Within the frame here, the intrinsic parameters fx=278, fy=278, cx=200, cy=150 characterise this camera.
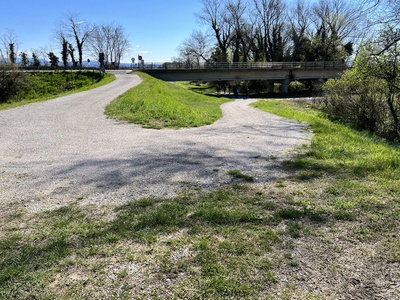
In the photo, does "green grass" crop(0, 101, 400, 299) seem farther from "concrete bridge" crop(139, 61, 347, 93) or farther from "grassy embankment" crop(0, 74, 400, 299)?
"concrete bridge" crop(139, 61, 347, 93)

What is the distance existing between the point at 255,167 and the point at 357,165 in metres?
2.28

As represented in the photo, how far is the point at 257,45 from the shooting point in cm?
6369

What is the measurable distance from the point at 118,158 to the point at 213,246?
4.31 m

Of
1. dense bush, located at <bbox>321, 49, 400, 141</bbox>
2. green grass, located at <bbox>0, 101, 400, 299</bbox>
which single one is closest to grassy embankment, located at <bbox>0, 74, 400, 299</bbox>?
green grass, located at <bbox>0, 101, 400, 299</bbox>

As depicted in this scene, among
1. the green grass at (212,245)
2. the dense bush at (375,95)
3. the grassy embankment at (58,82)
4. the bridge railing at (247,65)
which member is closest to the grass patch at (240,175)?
the green grass at (212,245)

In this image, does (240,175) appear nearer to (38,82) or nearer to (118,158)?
(118,158)

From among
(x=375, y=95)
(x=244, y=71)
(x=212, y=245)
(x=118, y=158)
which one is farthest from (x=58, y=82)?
(x=212, y=245)

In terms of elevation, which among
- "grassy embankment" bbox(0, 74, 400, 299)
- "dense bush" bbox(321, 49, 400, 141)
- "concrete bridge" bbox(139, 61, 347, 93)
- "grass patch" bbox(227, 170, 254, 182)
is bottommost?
"grassy embankment" bbox(0, 74, 400, 299)

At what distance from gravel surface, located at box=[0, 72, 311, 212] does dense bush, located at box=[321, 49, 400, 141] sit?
139 inches

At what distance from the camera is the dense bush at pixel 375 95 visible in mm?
11602

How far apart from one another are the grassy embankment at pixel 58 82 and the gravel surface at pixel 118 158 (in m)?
16.2

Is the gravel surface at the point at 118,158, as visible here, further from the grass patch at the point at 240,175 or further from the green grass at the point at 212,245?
the green grass at the point at 212,245

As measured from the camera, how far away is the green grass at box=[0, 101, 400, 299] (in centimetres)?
258

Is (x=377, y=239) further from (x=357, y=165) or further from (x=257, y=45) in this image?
(x=257, y=45)
